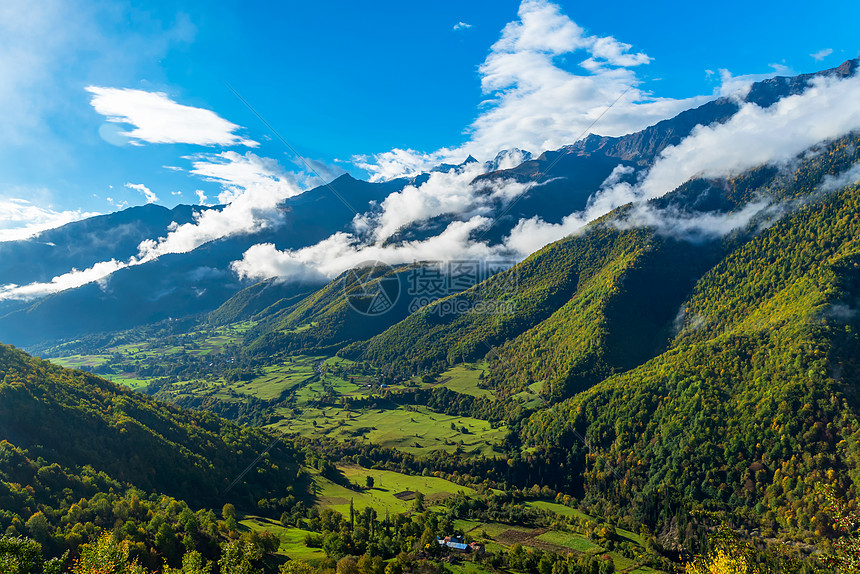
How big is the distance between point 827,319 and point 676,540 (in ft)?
342

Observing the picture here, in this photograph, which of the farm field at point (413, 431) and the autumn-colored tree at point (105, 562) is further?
the farm field at point (413, 431)

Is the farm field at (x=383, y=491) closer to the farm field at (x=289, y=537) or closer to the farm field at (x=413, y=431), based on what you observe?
the farm field at (x=289, y=537)

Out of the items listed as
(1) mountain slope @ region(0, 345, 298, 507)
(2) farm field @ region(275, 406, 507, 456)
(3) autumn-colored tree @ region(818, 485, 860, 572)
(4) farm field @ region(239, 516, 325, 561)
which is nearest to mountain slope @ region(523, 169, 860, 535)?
(2) farm field @ region(275, 406, 507, 456)

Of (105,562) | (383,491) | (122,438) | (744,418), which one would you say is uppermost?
(122,438)

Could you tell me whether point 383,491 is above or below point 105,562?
below

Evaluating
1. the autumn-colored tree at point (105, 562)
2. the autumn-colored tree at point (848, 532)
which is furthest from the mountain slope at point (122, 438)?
the autumn-colored tree at point (848, 532)

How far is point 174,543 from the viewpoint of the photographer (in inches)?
2402

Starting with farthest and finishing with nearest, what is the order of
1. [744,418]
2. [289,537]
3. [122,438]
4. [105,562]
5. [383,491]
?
[744,418] < [383,491] < [122,438] < [289,537] < [105,562]

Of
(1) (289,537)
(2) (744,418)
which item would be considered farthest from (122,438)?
(2) (744,418)

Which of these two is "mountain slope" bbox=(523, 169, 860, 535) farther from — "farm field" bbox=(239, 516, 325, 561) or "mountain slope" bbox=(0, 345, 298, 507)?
"mountain slope" bbox=(0, 345, 298, 507)

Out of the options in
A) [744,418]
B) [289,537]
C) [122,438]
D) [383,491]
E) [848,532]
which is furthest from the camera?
[744,418]

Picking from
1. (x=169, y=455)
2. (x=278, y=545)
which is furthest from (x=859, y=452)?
(x=169, y=455)

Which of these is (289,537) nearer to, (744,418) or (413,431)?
(413,431)

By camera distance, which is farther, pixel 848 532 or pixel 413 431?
pixel 413 431
